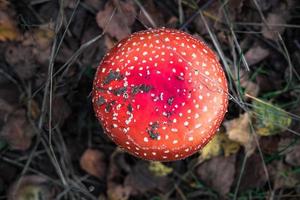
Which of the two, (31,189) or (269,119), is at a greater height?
(269,119)

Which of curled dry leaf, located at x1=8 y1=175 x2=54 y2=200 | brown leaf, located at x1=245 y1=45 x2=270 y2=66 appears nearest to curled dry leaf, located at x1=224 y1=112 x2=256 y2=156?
brown leaf, located at x1=245 y1=45 x2=270 y2=66

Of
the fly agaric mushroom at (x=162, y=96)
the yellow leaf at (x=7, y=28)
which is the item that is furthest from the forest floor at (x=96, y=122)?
the fly agaric mushroom at (x=162, y=96)

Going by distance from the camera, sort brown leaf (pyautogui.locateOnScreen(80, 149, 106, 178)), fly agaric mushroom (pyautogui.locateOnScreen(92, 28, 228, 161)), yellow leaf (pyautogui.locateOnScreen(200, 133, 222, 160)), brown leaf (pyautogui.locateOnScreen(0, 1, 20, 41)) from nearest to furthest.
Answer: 1. fly agaric mushroom (pyautogui.locateOnScreen(92, 28, 228, 161))
2. brown leaf (pyautogui.locateOnScreen(0, 1, 20, 41))
3. yellow leaf (pyautogui.locateOnScreen(200, 133, 222, 160))
4. brown leaf (pyautogui.locateOnScreen(80, 149, 106, 178))

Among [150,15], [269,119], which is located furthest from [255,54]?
[150,15]

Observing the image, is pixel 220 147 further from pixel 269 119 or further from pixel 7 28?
pixel 7 28

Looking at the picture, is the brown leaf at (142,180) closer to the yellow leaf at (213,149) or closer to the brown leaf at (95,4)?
the yellow leaf at (213,149)

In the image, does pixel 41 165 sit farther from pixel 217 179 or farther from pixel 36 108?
pixel 217 179

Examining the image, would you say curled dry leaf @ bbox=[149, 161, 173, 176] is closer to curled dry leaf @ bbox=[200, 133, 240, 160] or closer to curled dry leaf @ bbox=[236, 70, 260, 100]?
curled dry leaf @ bbox=[200, 133, 240, 160]
